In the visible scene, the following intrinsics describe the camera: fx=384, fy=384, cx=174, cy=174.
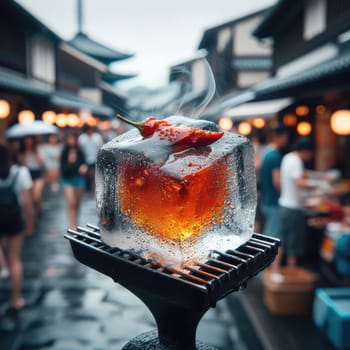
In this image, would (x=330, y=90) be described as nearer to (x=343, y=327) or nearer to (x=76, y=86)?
(x=343, y=327)

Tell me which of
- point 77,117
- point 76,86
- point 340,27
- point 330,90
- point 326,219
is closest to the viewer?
point 326,219

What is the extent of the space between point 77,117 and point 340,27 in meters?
14.0

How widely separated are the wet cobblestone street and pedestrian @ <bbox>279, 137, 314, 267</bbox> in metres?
1.39

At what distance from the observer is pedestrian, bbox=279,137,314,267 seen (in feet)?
18.4

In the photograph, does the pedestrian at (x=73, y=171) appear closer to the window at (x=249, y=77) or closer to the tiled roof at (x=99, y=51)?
the tiled roof at (x=99, y=51)

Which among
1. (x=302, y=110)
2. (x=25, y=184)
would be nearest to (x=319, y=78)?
(x=302, y=110)

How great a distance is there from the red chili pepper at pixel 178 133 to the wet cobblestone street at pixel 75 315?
3.49 meters

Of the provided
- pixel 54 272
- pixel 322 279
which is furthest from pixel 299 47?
pixel 54 272

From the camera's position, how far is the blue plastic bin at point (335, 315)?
4027 mm

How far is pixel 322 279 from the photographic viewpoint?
654cm

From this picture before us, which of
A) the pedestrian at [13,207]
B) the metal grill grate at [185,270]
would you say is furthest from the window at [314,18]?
the metal grill grate at [185,270]

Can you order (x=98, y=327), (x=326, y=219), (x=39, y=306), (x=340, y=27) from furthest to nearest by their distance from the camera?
1. (x=340, y=27)
2. (x=326, y=219)
3. (x=39, y=306)
4. (x=98, y=327)

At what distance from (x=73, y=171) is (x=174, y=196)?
660cm

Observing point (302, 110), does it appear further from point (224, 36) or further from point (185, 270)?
point (224, 36)
